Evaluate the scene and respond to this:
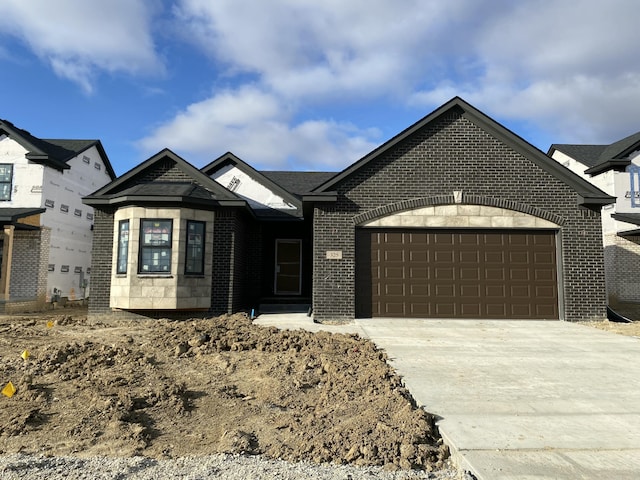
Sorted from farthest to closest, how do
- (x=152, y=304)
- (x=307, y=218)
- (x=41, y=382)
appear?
(x=307, y=218)
(x=152, y=304)
(x=41, y=382)

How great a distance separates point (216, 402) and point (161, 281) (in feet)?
23.9

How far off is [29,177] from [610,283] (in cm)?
2758

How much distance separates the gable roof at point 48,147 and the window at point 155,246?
32.2 feet

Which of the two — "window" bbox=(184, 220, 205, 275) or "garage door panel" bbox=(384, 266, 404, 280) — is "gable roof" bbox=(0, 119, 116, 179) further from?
"garage door panel" bbox=(384, 266, 404, 280)

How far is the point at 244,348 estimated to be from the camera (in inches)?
322

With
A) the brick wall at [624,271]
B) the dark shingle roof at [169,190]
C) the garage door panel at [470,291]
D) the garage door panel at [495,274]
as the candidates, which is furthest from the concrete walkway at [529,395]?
→ the brick wall at [624,271]

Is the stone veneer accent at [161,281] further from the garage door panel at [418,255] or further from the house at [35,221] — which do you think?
the house at [35,221]

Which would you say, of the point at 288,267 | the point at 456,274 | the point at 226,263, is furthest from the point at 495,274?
the point at 226,263

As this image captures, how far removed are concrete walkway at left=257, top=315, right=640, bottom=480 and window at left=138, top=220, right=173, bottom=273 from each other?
5.72 m

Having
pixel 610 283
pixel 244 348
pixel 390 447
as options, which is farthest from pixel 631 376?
pixel 610 283

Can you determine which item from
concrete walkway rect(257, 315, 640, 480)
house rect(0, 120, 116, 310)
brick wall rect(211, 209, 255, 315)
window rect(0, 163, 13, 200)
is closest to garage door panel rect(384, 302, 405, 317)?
concrete walkway rect(257, 315, 640, 480)

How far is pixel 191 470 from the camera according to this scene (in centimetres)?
359

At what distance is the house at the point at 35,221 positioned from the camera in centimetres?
1734

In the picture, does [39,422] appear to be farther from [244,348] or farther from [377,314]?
[377,314]
